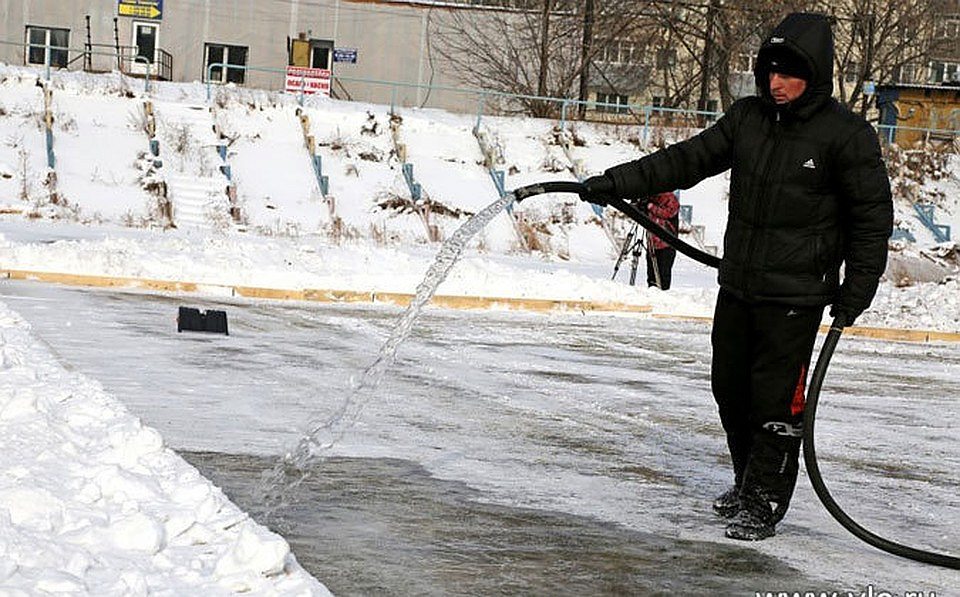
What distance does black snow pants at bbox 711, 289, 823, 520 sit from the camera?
21.0 feet

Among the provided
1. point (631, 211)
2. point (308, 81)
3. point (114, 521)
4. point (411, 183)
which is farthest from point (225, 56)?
point (114, 521)

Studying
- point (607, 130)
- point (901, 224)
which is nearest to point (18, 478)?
point (901, 224)

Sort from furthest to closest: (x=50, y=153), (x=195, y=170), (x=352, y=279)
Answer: (x=195, y=170), (x=50, y=153), (x=352, y=279)

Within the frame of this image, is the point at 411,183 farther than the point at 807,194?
Yes

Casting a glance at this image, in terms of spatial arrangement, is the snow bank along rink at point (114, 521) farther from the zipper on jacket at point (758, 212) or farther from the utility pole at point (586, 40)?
the utility pole at point (586, 40)

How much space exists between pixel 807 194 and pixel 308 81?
1209 inches

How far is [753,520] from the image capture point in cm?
641

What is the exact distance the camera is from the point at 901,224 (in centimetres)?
3231

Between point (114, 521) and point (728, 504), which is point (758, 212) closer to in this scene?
point (728, 504)

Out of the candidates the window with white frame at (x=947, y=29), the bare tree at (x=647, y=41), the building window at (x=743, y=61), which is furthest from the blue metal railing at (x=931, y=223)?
the window with white frame at (x=947, y=29)

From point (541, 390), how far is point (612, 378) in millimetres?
1118

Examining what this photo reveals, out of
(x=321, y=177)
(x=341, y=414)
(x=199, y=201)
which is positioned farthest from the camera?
(x=321, y=177)

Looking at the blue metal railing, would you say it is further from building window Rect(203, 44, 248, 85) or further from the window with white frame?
building window Rect(203, 44, 248, 85)

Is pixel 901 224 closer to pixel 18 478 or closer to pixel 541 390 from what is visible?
pixel 541 390
